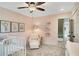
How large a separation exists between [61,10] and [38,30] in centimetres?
58

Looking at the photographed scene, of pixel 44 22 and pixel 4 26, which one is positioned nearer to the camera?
pixel 4 26

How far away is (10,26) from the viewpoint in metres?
2.10

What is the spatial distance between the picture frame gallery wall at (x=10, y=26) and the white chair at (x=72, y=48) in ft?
3.00

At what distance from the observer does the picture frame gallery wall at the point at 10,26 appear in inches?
79.4

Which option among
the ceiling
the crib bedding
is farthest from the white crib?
the ceiling

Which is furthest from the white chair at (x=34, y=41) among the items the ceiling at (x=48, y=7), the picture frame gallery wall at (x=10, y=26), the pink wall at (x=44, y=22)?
the ceiling at (x=48, y=7)

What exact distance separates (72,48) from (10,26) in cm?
123

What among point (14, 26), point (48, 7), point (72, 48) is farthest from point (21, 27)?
point (72, 48)

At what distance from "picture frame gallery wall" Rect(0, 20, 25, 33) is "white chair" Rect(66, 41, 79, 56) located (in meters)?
0.91

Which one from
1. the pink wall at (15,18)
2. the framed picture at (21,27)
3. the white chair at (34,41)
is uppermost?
the pink wall at (15,18)

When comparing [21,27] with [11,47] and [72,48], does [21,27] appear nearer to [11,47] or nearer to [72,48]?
[11,47]

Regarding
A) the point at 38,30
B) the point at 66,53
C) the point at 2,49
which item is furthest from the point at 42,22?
the point at 2,49

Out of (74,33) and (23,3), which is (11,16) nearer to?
(23,3)

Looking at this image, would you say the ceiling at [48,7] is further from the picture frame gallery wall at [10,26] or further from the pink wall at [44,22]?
the picture frame gallery wall at [10,26]
